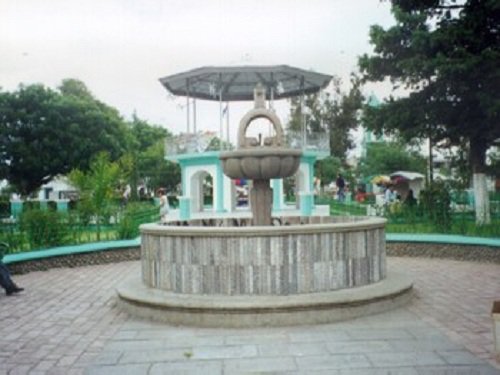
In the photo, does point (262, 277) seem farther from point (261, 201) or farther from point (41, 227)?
point (41, 227)

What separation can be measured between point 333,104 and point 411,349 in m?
35.2

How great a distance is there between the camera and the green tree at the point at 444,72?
1622 centimetres

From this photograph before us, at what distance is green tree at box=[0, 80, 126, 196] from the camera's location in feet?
121

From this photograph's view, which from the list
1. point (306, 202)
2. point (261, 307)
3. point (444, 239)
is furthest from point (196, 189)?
point (261, 307)

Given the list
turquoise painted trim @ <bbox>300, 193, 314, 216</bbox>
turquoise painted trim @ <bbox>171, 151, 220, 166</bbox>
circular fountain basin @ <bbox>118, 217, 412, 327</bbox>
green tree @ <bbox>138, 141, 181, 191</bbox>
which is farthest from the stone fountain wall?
green tree @ <bbox>138, 141, 181, 191</bbox>

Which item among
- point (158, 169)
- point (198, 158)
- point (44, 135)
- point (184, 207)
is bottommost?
point (184, 207)

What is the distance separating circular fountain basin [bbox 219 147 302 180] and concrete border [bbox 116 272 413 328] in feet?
8.08

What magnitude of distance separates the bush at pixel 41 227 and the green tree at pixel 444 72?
35.8 feet

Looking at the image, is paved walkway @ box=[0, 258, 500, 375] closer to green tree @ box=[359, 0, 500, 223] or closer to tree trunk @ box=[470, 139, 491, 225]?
green tree @ box=[359, 0, 500, 223]

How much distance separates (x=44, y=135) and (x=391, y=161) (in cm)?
2697

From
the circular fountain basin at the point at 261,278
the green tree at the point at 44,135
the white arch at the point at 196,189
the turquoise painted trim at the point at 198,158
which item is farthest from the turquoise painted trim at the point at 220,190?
the circular fountain basin at the point at 261,278

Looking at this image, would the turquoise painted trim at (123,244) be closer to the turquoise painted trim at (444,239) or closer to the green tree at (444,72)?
the turquoise painted trim at (444,239)

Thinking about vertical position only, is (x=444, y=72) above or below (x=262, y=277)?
above

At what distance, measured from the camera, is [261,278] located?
22.4 feet
